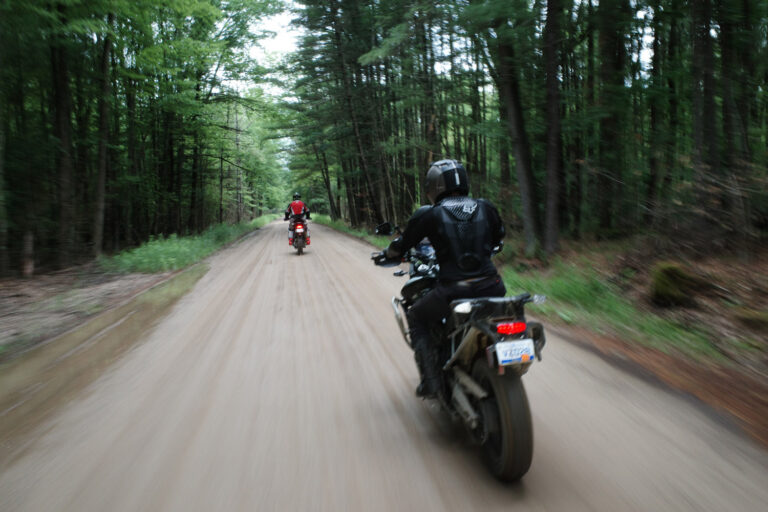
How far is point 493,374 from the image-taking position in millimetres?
2367

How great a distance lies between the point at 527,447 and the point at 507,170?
37.5 feet

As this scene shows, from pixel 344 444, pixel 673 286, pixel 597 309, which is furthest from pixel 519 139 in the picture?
pixel 344 444

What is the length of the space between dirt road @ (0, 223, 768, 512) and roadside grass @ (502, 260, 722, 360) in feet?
2.83

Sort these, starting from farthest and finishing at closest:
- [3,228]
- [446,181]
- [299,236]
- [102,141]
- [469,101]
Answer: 1. [299,236]
2. [102,141]
3. [469,101]
4. [3,228]
5. [446,181]

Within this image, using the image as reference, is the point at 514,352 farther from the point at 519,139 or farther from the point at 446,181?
the point at 519,139

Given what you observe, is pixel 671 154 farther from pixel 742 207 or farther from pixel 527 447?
pixel 527 447

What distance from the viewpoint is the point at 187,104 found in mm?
16078

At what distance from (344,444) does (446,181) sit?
6.25 feet

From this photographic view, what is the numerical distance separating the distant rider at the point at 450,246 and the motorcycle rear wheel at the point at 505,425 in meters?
0.50

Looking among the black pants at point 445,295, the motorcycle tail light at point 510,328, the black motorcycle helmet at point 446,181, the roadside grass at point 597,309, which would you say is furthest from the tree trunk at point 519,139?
the motorcycle tail light at point 510,328

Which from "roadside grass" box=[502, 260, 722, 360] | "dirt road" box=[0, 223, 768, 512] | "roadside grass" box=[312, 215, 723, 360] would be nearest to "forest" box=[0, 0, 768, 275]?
"roadside grass" box=[312, 215, 723, 360]

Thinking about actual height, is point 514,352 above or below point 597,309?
above

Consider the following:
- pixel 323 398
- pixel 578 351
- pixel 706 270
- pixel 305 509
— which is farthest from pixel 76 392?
pixel 706 270

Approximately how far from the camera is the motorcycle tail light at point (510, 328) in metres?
2.33
